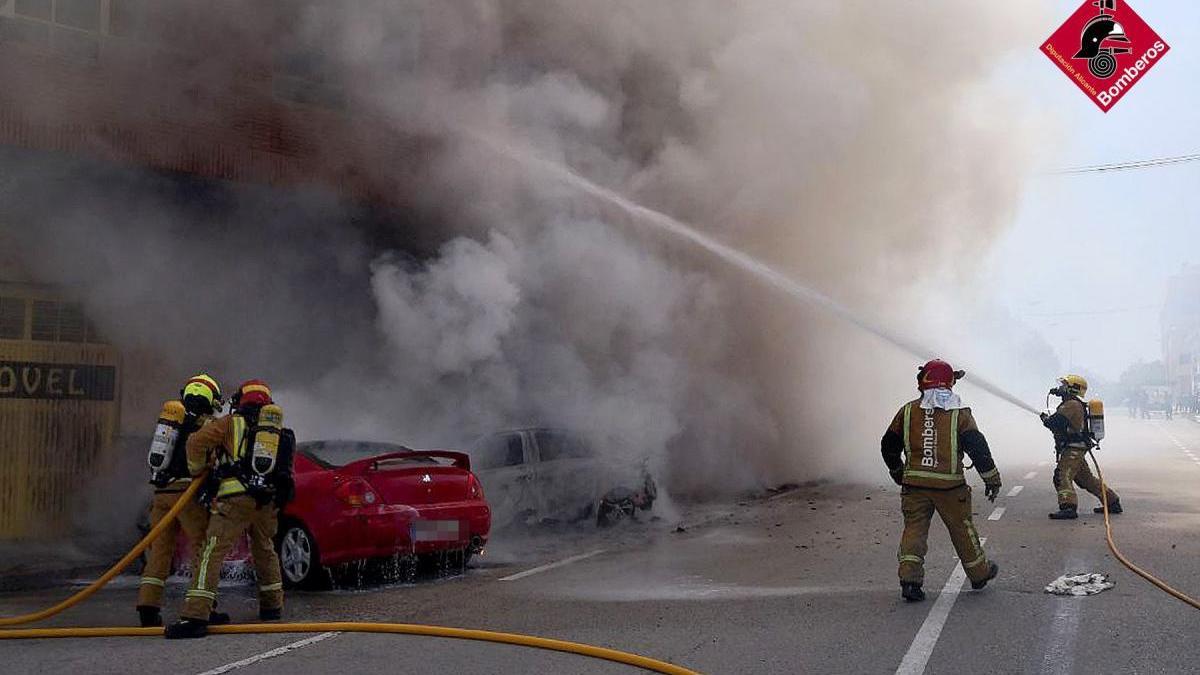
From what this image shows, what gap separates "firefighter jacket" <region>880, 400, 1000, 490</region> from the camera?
7.27m

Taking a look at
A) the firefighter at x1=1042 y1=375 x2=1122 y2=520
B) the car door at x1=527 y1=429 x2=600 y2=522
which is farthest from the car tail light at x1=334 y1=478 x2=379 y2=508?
→ the firefighter at x1=1042 y1=375 x2=1122 y2=520

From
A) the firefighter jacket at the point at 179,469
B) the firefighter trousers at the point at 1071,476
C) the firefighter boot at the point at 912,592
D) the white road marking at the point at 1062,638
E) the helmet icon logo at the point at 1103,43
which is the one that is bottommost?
the white road marking at the point at 1062,638

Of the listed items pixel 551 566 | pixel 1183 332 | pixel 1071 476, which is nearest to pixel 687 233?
pixel 1071 476

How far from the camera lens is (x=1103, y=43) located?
17438 millimetres

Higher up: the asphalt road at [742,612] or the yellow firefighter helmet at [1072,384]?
the yellow firefighter helmet at [1072,384]

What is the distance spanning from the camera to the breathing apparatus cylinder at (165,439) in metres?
6.75

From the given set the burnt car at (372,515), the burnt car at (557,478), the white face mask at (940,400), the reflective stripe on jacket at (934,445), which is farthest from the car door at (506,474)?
the white face mask at (940,400)

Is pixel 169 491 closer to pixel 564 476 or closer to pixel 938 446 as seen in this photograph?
pixel 564 476

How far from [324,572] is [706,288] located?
8779 millimetres

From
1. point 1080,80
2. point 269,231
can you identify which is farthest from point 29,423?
point 1080,80

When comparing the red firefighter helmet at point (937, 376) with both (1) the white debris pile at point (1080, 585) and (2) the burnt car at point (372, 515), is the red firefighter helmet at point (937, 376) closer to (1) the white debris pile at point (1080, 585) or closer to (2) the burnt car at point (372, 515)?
Result: (1) the white debris pile at point (1080, 585)

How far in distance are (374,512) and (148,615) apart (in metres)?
1.73

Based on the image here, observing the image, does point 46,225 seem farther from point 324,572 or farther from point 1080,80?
point 1080,80

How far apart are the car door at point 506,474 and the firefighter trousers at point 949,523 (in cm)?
416
